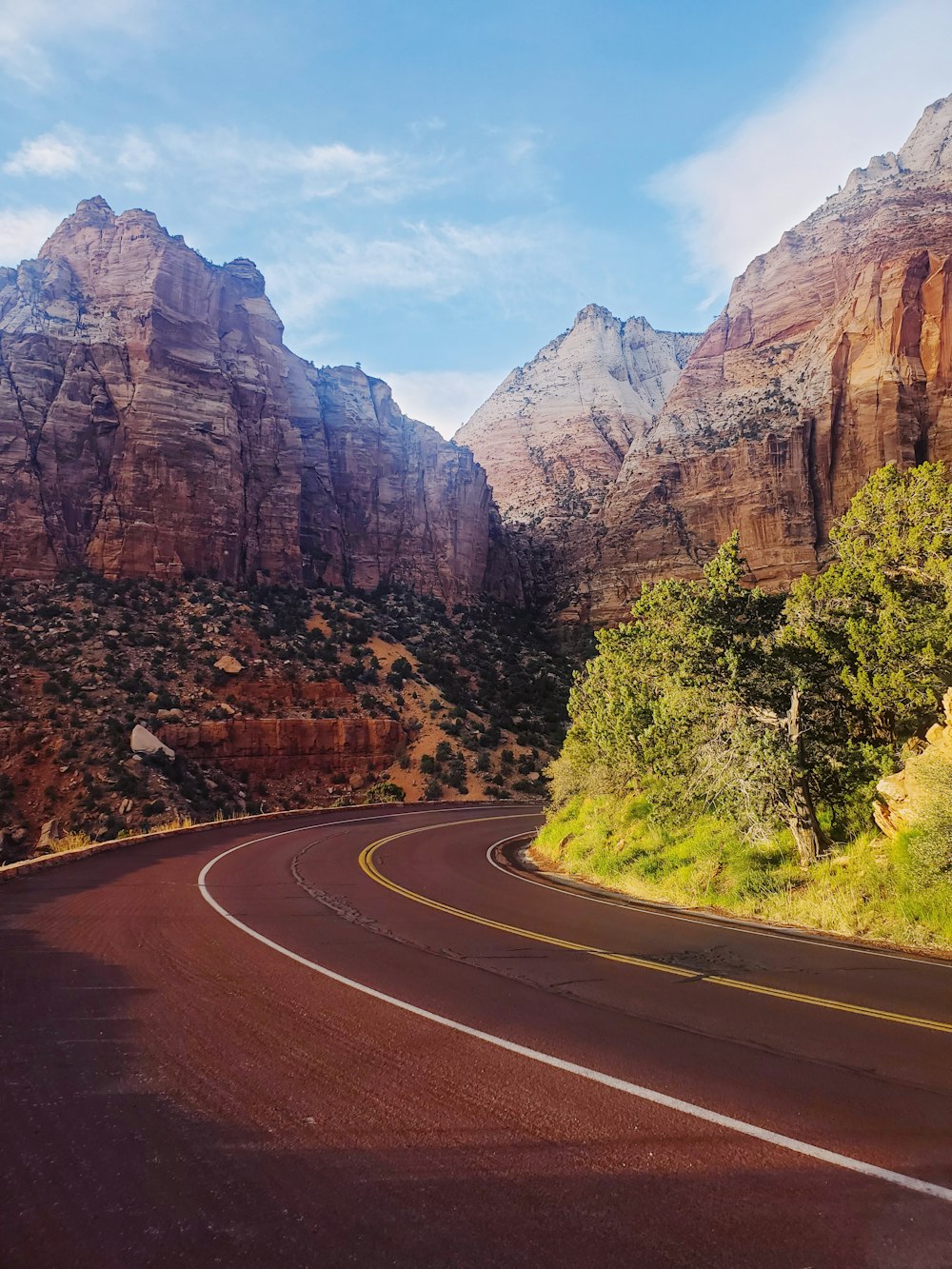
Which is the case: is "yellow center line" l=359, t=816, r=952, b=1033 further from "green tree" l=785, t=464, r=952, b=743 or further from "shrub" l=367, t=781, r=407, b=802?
"shrub" l=367, t=781, r=407, b=802

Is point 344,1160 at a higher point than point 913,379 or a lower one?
lower

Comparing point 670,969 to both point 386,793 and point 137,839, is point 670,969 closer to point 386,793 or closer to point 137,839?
point 137,839

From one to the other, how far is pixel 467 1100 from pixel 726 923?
7.83 metres

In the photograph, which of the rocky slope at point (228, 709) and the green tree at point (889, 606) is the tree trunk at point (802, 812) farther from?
the rocky slope at point (228, 709)

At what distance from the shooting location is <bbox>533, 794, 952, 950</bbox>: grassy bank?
9539 mm

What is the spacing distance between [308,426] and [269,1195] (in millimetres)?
78432

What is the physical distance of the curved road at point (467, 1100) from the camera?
313 cm

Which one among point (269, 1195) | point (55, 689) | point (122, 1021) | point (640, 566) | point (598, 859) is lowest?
point (598, 859)

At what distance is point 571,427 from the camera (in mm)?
111875

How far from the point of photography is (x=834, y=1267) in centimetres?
290

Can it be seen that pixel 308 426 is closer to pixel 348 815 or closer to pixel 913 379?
pixel 348 815

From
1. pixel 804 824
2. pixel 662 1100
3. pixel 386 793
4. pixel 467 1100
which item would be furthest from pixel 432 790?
pixel 662 1100

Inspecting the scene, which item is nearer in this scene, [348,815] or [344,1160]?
[344,1160]

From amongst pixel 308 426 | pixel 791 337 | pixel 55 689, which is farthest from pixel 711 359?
pixel 55 689
